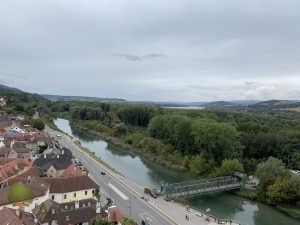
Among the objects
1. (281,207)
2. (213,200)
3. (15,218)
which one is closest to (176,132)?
(213,200)

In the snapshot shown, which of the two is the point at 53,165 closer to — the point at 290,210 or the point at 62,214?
the point at 62,214

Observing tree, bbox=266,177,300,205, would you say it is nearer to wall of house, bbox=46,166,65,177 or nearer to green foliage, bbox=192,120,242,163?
green foliage, bbox=192,120,242,163

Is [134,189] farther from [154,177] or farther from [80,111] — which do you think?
[80,111]

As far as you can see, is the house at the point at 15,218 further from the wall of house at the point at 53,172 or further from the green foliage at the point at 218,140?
the green foliage at the point at 218,140

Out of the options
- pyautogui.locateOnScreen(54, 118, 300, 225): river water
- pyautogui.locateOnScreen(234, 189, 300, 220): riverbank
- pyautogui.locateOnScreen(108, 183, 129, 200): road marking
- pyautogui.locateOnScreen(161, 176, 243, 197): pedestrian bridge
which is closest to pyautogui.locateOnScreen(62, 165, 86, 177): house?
pyautogui.locateOnScreen(108, 183, 129, 200): road marking

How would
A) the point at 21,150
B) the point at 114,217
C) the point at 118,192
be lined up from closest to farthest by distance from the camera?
the point at 114,217
the point at 118,192
the point at 21,150

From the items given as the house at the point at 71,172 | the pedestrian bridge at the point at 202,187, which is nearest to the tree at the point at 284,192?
the pedestrian bridge at the point at 202,187
